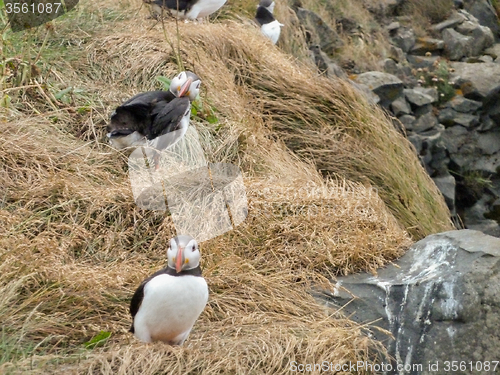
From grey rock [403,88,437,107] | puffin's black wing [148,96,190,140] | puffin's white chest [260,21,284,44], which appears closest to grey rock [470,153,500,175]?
grey rock [403,88,437,107]

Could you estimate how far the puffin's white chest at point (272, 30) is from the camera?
25.1ft

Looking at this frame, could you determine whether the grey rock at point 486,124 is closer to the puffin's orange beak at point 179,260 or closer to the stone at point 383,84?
the stone at point 383,84

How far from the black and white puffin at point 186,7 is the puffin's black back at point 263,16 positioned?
936 millimetres

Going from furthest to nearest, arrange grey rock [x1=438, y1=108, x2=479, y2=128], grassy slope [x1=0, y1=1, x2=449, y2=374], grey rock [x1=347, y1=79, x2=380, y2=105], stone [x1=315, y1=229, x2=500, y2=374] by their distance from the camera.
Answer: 1. grey rock [x1=438, y1=108, x2=479, y2=128]
2. grey rock [x1=347, y1=79, x2=380, y2=105]
3. stone [x1=315, y1=229, x2=500, y2=374]
4. grassy slope [x1=0, y1=1, x2=449, y2=374]

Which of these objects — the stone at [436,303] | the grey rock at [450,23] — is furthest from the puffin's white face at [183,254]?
the grey rock at [450,23]

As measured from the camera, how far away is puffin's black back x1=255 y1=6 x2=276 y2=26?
309 inches

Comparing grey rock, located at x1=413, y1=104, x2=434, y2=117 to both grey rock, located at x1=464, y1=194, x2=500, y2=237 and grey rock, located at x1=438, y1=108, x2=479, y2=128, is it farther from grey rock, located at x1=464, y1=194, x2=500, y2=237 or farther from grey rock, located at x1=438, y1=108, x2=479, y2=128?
grey rock, located at x1=464, y1=194, x2=500, y2=237

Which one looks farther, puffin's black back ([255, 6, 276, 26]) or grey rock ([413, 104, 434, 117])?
grey rock ([413, 104, 434, 117])

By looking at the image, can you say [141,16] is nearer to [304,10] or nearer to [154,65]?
[154,65]

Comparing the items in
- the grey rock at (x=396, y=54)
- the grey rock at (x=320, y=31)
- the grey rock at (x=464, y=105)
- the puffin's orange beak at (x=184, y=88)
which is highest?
the puffin's orange beak at (x=184, y=88)

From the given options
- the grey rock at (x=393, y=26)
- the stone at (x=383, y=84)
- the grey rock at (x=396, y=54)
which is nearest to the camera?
the stone at (x=383, y=84)

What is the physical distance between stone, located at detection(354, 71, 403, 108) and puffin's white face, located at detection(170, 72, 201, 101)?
4.57 metres

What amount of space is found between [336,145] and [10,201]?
2661 millimetres

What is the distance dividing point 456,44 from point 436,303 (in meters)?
8.18
